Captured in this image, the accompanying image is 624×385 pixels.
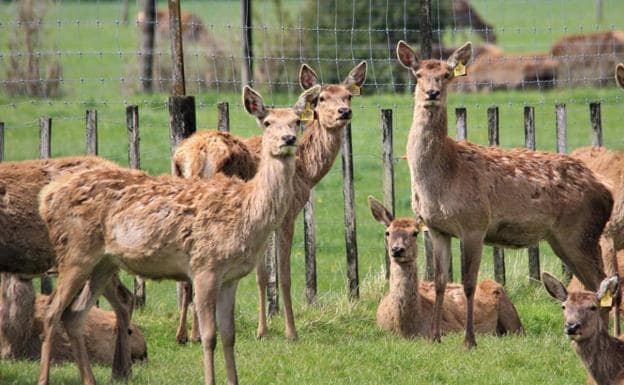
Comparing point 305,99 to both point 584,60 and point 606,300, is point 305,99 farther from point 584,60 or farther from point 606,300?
point 584,60

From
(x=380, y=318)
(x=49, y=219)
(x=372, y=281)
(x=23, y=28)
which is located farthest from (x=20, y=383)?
(x=23, y=28)

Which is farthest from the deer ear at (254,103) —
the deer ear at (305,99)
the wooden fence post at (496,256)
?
the wooden fence post at (496,256)

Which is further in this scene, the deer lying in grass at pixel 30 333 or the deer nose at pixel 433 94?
the deer nose at pixel 433 94

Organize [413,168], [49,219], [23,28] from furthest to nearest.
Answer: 1. [23,28]
2. [413,168]
3. [49,219]

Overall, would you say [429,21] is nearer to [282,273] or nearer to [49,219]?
[282,273]

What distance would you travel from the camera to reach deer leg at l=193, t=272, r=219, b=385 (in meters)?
9.34

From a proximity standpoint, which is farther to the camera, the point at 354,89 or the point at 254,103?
the point at 354,89

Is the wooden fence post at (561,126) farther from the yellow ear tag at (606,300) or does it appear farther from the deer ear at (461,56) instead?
the yellow ear tag at (606,300)

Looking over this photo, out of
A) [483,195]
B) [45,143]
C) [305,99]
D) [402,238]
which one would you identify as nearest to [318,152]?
[402,238]

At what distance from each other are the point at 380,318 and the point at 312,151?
66.4 inches

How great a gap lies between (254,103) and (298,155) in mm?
2547

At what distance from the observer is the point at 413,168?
11688 millimetres

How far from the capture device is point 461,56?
12.1m

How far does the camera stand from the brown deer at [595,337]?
957cm
